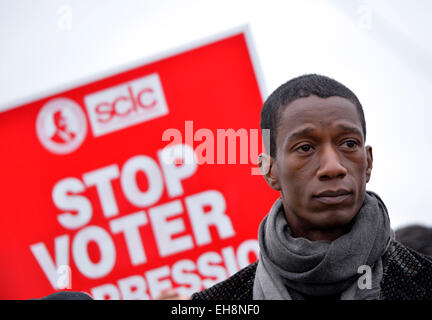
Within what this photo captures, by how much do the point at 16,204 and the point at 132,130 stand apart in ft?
2.78

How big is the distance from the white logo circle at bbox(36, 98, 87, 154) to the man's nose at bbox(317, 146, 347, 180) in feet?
7.55

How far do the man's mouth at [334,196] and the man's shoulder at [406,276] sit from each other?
243 mm

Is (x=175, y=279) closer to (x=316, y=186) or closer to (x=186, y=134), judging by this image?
(x=186, y=134)

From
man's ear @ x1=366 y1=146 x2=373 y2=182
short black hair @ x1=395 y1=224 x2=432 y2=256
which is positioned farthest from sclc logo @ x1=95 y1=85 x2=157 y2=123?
man's ear @ x1=366 y1=146 x2=373 y2=182

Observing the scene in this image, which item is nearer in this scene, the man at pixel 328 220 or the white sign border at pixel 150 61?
the man at pixel 328 220

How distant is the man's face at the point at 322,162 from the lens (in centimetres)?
149

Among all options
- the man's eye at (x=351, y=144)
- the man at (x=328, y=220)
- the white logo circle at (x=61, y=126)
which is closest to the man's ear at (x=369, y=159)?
the man at (x=328, y=220)

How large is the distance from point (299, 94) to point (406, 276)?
0.59 m

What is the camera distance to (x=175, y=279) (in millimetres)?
3225

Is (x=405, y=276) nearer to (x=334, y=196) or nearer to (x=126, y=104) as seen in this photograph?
(x=334, y=196)

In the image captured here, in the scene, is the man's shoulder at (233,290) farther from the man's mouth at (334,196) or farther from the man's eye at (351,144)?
the man's eye at (351,144)

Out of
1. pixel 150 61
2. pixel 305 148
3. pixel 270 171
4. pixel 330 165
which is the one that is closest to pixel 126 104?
pixel 150 61
